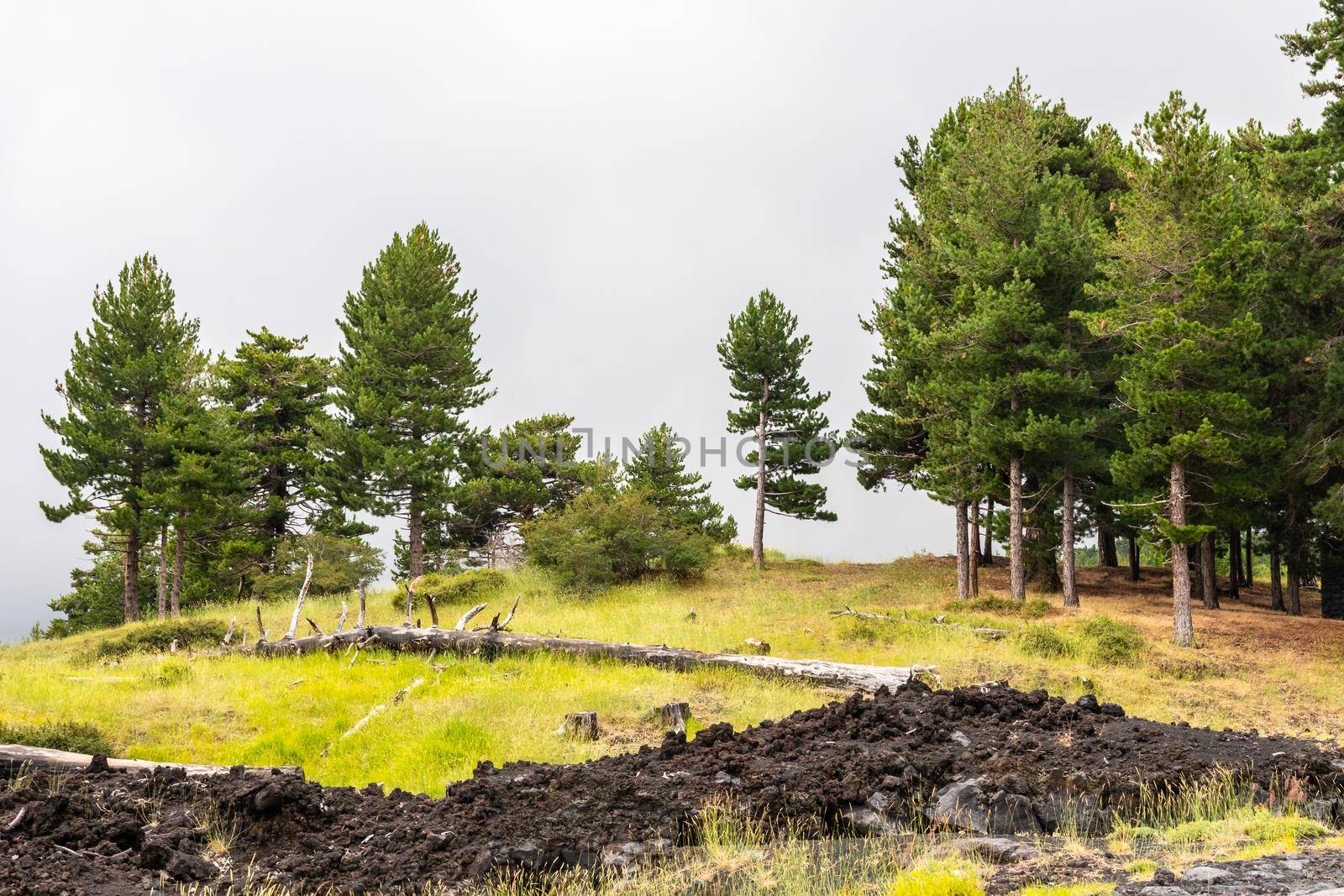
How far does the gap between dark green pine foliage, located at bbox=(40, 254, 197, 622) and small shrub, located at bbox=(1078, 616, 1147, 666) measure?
28894 millimetres

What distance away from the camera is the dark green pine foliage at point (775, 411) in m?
36.9

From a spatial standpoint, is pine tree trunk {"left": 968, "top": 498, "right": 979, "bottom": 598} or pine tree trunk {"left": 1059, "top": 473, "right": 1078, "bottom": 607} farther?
pine tree trunk {"left": 968, "top": 498, "right": 979, "bottom": 598}

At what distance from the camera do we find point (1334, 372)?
22.5 metres

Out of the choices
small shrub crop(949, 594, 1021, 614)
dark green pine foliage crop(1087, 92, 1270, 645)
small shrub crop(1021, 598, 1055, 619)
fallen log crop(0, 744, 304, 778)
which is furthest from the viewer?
small shrub crop(949, 594, 1021, 614)

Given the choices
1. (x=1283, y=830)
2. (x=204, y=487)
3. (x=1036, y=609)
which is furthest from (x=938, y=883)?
(x=204, y=487)

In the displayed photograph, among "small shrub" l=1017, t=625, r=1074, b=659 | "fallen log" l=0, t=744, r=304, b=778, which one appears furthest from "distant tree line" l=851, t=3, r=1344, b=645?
"fallen log" l=0, t=744, r=304, b=778

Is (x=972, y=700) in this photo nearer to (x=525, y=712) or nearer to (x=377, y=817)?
(x=525, y=712)

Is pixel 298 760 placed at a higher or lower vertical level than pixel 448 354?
lower

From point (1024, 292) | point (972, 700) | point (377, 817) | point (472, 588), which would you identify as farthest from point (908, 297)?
point (377, 817)

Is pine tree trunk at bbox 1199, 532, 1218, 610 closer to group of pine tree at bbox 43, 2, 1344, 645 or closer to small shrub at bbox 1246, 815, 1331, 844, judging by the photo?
group of pine tree at bbox 43, 2, 1344, 645

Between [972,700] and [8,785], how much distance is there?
11.0 metres

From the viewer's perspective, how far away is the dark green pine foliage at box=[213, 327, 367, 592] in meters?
36.2

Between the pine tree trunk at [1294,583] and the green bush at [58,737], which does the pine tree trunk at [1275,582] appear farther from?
the green bush at [58,737]

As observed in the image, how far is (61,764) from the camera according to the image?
32.7 ft
